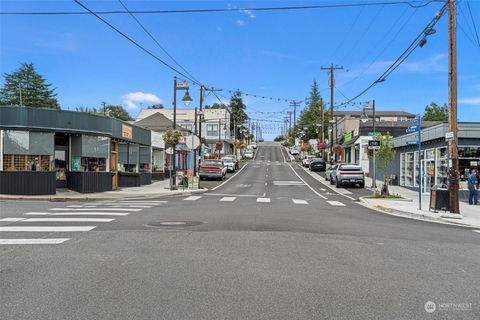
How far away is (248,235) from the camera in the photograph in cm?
1011

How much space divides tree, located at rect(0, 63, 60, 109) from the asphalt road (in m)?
74.8

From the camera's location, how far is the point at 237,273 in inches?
262

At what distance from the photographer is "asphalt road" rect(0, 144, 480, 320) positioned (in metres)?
5.14

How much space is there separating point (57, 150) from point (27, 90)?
207 feet

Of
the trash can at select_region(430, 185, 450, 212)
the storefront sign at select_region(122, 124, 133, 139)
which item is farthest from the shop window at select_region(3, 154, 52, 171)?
the trash can at select_region(430, 185, 450, 212)

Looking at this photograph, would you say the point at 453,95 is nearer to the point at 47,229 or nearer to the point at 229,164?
the point at 47,229

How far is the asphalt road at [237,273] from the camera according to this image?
5145 millimetres

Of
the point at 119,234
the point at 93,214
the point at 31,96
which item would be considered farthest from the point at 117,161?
the point at 31,96

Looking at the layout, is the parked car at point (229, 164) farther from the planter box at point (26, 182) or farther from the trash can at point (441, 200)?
the trash can at point (441, 200)

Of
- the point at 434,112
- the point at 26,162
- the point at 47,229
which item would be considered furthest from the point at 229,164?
the point at 434,112

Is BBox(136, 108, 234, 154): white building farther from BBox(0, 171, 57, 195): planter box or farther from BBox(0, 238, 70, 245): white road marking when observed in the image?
BBox(0, 238, 70, 245): white road marking

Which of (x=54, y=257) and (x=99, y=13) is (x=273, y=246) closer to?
(x=54, y=257)

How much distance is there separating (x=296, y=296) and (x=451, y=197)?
1323 centimetres

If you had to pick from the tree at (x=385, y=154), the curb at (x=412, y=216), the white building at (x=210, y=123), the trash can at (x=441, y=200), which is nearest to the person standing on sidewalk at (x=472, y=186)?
the trash can at (x=441, y=200)
